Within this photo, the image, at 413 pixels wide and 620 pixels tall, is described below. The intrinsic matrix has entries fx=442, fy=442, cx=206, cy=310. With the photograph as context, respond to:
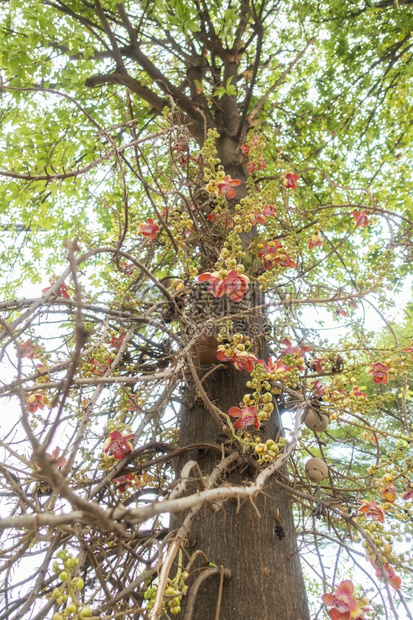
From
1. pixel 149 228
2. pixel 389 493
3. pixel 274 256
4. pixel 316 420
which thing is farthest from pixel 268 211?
pixel 389 493

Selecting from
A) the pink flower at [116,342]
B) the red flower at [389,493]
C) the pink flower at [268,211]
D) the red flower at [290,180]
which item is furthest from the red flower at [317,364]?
the red flower at [290,180]

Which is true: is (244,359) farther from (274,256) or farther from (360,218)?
(360,218)

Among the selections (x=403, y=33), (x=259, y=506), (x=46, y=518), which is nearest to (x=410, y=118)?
(x=403, y=33)

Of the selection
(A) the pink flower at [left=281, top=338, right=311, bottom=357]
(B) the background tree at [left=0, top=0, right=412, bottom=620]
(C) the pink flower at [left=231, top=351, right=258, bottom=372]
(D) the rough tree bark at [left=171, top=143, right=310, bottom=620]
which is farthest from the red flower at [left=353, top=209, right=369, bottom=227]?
(C) the pink flower at [left=231, top=351, right=258, bottom=372]

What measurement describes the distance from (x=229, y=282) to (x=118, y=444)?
0.74m

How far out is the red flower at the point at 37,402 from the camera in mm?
1908

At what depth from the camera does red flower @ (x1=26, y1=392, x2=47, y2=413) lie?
6.26ft

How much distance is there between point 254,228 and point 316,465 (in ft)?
5.44

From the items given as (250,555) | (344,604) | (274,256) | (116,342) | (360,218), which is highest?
(360,218)

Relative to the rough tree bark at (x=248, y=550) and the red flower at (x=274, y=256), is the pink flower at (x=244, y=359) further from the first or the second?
the red flower at (x=274, y=256)

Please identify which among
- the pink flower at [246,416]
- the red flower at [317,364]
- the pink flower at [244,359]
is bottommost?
the pink flower at [246,416]

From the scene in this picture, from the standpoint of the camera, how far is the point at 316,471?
1.81 metres

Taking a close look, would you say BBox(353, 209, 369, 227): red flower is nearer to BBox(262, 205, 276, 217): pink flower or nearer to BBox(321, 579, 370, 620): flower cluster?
BBox(262, 205, 276, 217): pink flower

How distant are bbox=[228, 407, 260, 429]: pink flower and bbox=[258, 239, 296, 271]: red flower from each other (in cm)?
83
